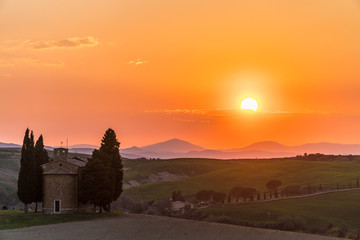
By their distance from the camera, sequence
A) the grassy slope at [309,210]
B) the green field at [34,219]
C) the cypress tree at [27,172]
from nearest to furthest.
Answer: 1. the green field at [34,219]
2. the cypress tree at [27,172]
3. the grassy slope at [309,210]

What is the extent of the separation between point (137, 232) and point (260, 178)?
344ft

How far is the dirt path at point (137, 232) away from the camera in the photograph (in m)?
57.9

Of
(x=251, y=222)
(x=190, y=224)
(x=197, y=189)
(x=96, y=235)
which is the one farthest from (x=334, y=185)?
(x=96, y=235)

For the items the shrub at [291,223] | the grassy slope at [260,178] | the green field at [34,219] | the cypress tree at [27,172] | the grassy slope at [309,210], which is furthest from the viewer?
the grassy slope at [260,178]

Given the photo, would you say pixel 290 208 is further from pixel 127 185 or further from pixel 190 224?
pixel 127 185

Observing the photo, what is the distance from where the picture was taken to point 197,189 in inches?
5768

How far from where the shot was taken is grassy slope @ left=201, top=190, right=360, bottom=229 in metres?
88.8

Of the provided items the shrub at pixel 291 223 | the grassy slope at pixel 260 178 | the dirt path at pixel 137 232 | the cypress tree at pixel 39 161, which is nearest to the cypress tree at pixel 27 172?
the cypress tree at pixel 39 161

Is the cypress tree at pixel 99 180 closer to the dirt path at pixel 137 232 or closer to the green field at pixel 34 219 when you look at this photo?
the green field at pixel 34 219

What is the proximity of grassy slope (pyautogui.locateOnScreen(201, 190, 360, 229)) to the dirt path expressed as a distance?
18767mm

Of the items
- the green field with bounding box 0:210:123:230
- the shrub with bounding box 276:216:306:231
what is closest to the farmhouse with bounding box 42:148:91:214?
the green field with bounding box 0:210:123:230

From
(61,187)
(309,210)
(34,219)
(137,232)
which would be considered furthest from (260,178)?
(137,232)

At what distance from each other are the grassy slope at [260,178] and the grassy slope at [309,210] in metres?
27.4

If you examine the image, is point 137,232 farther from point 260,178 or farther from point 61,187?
point 260,178
